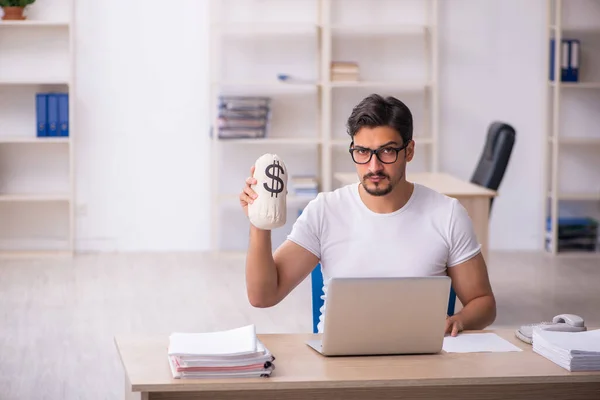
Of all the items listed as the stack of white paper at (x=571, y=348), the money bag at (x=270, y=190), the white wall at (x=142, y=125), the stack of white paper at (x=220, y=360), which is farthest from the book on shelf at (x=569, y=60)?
the stack of white paper at (x=220, y=360)

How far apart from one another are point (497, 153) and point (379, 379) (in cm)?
375

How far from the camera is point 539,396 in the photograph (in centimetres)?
217

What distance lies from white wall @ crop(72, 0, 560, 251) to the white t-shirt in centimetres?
467

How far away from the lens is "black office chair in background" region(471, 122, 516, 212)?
5605 millimetres

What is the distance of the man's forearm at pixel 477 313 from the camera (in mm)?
2607

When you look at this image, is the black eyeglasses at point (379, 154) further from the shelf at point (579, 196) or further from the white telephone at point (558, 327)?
the shelf at point (579, 196)

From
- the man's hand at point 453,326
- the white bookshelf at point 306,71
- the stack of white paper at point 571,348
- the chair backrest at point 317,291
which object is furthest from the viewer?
the white bookshelf at point 306,71

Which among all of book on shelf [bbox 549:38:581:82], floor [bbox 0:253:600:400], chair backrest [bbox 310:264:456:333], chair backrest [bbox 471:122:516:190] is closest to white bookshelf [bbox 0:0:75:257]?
floor [bbox 0:253:600:400]

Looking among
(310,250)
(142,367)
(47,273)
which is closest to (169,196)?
(47,273)

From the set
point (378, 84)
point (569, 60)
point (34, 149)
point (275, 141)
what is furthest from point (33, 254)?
point (569, 60)

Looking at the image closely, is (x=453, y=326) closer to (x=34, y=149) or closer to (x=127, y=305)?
(x=127, y=305)

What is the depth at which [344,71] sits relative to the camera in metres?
7.04

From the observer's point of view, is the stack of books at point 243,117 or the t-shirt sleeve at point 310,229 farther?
the stack of books at point 243,117

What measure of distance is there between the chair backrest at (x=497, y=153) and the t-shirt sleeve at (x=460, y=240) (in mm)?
2944
